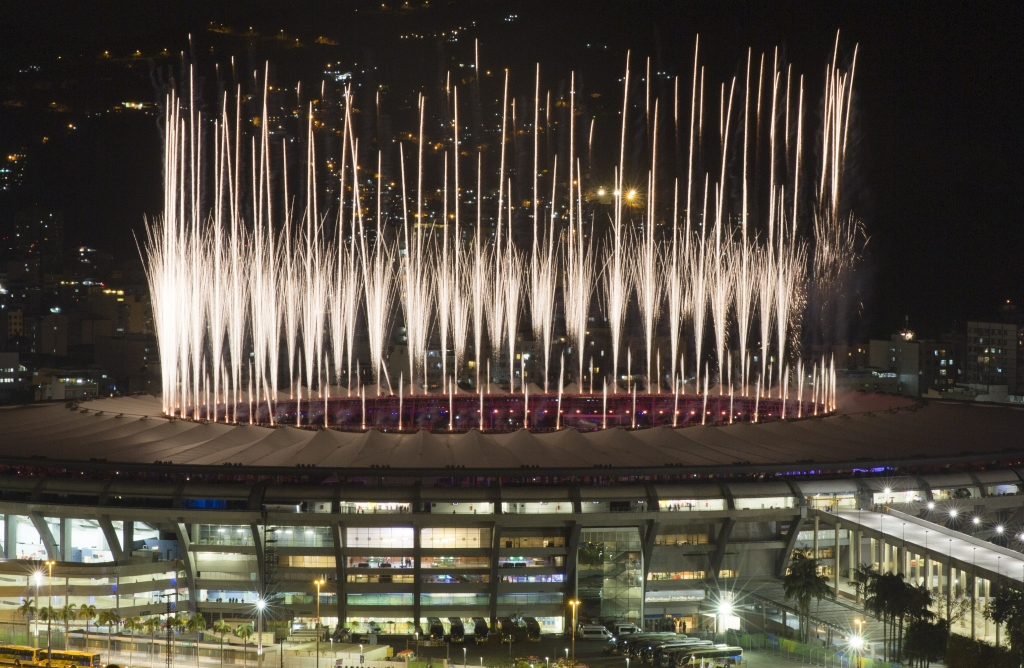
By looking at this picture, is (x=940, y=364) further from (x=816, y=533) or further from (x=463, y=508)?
(x=463, y=508)

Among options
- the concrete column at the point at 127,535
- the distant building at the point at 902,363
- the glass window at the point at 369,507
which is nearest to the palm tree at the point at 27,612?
the concrete column at the point at 127,535

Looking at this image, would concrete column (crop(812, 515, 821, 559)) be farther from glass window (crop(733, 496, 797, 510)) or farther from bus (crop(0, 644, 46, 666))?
bus (crop(0, 644, 46, 666))

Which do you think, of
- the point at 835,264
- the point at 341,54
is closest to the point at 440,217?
the point at 341,54

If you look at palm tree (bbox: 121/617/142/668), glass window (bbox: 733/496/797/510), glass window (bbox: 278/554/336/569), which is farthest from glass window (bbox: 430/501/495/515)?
palm tree (bbox: 121/617/142/668)

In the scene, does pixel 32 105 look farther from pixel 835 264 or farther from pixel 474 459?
pixel 474 459

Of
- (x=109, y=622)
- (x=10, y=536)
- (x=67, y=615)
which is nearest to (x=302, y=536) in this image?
(x=109, y=622)
